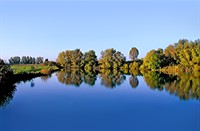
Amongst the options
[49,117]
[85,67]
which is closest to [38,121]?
[49,117]

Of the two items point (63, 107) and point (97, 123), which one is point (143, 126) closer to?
point (97, 123)

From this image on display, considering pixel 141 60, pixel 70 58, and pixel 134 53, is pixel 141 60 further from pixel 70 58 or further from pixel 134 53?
pixel 70 58

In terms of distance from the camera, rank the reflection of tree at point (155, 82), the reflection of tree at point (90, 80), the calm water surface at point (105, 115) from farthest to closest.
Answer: the reflection of tree at point (90, 80) < the reflection of tree at point (155, 82) < the calm water surface at point (105, 115)

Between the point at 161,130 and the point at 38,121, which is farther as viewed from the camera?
the point at 38,121

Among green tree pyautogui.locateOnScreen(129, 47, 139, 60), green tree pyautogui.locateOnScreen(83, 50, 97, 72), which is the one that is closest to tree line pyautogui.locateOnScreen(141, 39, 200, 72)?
green tree pyautogui.locateOnScreen(129, 47, 139, 60)

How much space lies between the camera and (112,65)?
69.8 m

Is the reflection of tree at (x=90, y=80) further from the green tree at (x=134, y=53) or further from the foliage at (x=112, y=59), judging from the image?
the green tree at (x=134, y=53)

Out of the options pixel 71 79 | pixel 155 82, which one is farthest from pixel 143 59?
pixel 155 82

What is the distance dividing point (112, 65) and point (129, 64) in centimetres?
474

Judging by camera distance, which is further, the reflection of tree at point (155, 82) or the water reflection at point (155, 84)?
the reflection of tree at point (155, 82)

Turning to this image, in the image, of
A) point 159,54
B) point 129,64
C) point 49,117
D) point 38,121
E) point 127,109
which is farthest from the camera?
point 129,64

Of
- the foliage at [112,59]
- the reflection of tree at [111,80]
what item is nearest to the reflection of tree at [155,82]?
the reflection of tree at [111,80]

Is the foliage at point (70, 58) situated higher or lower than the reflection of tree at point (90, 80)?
higher

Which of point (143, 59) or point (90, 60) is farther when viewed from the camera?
point (90, 60)
